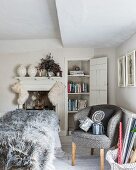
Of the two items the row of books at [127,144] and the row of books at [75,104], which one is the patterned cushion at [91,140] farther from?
the row of books at [75,104]

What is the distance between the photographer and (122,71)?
4.29 m

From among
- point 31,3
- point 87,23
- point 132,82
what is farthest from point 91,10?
point 132,82

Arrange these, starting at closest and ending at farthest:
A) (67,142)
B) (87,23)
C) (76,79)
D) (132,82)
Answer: (87,23), (132,82), (67,142), (76,79)

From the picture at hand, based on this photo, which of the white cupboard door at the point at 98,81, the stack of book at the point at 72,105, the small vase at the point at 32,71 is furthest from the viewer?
the stack of book at the point at 72,105

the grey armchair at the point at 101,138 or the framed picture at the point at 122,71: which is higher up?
the framed picture at the point at 122,71

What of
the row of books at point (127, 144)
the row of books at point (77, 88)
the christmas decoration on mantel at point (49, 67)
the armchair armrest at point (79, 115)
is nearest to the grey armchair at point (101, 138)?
the armchair armrest at point (79, 115)

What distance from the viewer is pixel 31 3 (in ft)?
9.33

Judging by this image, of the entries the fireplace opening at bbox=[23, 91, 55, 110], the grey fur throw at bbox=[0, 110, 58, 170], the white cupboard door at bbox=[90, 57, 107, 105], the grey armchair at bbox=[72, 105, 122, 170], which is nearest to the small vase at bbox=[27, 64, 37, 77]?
the fireplace opening at bbox=[23, 91, 55, 110]

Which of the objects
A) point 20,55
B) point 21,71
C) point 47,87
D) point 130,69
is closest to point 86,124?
point 130,69

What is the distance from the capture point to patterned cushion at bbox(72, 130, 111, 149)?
3.05 meters

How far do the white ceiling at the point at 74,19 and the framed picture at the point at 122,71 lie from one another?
1.26ft

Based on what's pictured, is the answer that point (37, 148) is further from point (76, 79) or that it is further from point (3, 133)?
point (76, 79)

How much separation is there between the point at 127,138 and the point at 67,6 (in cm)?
187

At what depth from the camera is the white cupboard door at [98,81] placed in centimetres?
493
